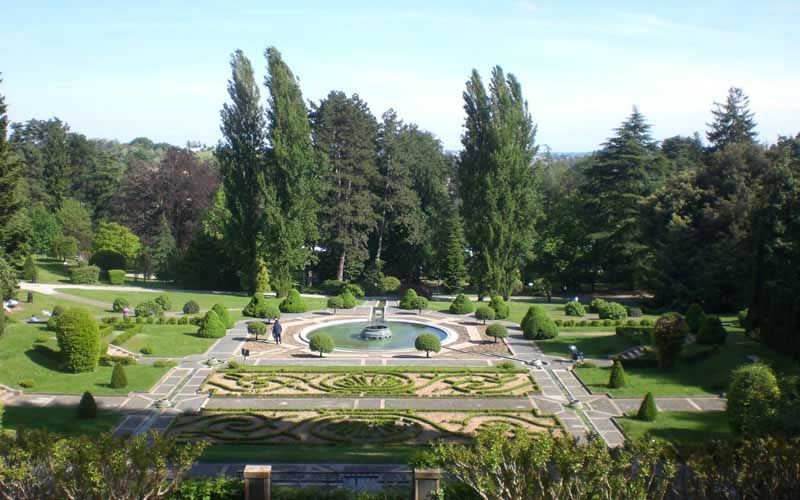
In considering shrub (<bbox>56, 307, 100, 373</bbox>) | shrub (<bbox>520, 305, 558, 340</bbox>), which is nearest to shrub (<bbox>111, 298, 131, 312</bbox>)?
shrub (<bbox>56, 307, 100, 373</bbox>)

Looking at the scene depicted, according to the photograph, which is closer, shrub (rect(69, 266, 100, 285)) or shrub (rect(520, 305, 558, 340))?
shrub (rect(520, 305, 558, 340))

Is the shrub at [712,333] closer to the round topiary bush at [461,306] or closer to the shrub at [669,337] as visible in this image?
the shrub at [669,337]

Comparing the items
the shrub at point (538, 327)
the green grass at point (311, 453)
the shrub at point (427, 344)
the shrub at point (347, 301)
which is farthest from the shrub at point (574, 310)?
the green grass at point (311, 453)

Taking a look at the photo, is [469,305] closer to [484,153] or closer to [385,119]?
[484,153]

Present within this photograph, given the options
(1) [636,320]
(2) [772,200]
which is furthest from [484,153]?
(2) [772,200]

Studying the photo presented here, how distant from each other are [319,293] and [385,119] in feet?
55.0

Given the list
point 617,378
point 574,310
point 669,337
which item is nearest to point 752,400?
point 617,378

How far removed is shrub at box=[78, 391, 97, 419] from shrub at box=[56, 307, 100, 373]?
555cm

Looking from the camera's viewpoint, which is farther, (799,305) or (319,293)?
(319,293)

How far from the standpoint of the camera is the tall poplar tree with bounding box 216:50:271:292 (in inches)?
2087

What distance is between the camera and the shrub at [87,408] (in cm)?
2547

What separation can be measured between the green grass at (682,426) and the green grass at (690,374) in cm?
255

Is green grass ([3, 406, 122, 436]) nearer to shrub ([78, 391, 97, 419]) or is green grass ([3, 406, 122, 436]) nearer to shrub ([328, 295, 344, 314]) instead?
shrub ([78, 391, 97, 419])

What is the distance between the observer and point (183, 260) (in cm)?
6216
